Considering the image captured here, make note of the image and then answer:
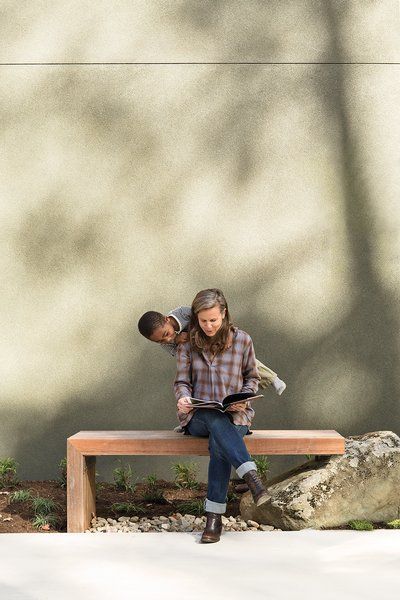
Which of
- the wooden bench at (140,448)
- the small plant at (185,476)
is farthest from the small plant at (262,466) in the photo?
the wooden bench at (140,448)

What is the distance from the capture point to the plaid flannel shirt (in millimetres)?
6039

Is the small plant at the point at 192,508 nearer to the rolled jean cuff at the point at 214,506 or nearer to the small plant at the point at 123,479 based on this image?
the small plant at the point at 123,479

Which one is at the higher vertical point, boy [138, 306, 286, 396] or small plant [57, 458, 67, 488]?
boy [138, 306, 286, 396]

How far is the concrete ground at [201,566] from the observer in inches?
177

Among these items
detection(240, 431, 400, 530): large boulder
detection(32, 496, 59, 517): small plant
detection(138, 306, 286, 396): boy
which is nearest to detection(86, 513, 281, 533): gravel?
detection(240, 431, 400, 530): large boulder

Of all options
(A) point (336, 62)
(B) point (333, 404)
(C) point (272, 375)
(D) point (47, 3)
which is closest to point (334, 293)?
(B) point (333, 404)

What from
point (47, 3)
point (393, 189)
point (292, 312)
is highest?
point (47, 3)

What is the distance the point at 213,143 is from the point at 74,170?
115cm

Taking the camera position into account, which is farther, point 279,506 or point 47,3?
point 47,3

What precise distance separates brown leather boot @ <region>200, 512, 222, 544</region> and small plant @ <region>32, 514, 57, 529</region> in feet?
3.86

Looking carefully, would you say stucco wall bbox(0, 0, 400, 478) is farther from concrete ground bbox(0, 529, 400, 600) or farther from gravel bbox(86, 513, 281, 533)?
concrete ground bbox(0, 529, 400, 600)

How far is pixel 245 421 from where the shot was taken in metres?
6.05

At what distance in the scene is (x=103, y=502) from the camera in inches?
273

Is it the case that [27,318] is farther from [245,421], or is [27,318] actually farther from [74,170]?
[245,421]
